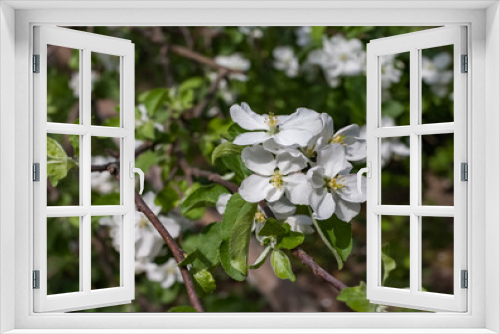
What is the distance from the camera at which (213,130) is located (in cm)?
214

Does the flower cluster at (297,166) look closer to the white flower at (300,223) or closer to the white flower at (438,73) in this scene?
the white flower at (300,223)

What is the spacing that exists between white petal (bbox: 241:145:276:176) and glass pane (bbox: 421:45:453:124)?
1.06m

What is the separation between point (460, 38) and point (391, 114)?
74 centimetres

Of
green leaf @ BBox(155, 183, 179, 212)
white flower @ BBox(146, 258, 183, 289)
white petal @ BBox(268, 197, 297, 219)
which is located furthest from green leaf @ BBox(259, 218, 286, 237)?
white flower @ BBox(146, 258, 183, 289)

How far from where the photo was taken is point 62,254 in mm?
2584

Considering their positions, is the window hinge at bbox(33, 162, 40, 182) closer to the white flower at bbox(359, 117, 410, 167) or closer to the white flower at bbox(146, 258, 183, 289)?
the white flower at bbox(146, 258, 183, 289)

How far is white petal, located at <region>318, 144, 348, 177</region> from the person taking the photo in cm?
165

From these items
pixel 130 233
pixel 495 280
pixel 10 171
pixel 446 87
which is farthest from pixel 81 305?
pixel 446 87

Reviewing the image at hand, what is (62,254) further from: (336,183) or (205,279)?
(336,183)

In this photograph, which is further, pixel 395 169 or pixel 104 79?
pixel 395 169

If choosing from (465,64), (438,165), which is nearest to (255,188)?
(465,64)

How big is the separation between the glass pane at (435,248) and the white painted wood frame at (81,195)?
182 centimetres

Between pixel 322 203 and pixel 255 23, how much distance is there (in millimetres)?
543

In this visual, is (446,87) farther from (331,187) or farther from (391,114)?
(331,187)
